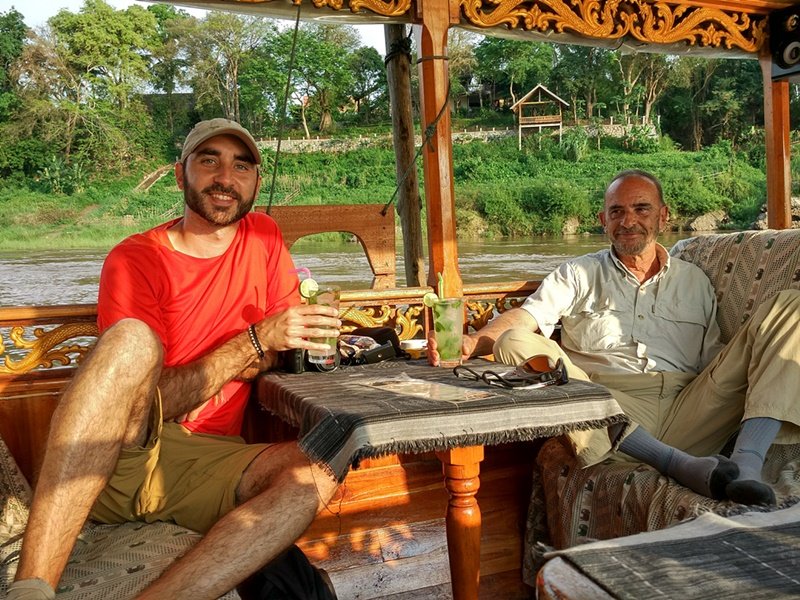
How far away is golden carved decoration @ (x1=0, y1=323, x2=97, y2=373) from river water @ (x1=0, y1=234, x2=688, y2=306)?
13947 mm

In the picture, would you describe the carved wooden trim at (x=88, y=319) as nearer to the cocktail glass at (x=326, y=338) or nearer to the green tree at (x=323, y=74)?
the cocktail glass at (x=326, y=338)

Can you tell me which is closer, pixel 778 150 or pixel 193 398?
pixel 193 398

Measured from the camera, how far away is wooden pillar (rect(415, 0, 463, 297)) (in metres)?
2.93

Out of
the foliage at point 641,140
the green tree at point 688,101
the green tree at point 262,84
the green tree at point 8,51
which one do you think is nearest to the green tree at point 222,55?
the green tree at point 262,84

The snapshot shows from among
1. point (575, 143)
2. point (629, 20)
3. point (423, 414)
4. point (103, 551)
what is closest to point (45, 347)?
point (103, 551)

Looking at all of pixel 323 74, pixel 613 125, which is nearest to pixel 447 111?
pixel 323 74

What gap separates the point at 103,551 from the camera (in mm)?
1659

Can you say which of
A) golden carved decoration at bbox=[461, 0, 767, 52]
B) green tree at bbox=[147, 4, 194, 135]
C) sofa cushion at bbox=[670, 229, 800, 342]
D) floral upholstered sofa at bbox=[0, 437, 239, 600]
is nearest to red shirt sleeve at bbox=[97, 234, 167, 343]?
floral upholstered sofa at bbox=[0, 437, 239, 600]

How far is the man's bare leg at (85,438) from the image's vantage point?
1.49 meters

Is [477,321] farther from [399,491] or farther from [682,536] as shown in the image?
[682,536]

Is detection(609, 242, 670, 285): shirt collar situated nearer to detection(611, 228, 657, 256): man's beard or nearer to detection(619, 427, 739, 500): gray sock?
detection(611, 228, 657, 256): man's beard

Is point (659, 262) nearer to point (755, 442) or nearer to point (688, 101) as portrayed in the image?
point (755, 442)

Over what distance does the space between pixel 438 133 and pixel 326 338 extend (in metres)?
1.27

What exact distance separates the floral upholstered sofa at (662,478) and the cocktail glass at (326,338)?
0.76 m
